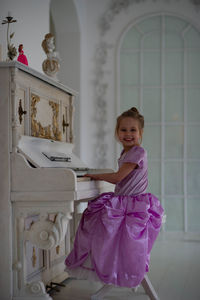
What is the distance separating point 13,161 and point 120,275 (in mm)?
822

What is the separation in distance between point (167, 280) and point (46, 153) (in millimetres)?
1320

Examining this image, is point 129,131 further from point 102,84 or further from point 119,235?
point 102,84

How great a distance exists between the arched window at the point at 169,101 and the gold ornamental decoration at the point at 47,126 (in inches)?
89.9

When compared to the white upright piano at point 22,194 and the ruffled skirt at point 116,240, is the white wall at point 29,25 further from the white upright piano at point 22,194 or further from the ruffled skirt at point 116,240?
the ruffled skirt at point 116,240

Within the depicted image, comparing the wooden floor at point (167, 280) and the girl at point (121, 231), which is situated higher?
the girl at point (121, 231)

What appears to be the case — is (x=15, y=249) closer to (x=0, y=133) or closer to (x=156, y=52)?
(x=0, y=133)

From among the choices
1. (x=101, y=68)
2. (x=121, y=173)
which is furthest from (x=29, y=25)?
(x=121, y=173)

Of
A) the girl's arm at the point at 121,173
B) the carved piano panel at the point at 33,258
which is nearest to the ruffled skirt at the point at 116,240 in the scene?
the girl's arm at the point at 121,173

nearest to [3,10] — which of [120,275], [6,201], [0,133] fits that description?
[0,133]

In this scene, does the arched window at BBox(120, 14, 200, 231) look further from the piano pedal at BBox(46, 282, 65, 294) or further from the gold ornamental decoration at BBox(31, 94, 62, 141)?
the piano pedal at BBox(46, 282, 65, 294)

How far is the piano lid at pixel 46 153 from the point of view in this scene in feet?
8.16

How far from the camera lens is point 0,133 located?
2.42 meters

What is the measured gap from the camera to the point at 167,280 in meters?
3.26

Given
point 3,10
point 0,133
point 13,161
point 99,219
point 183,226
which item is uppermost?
point 3,10
